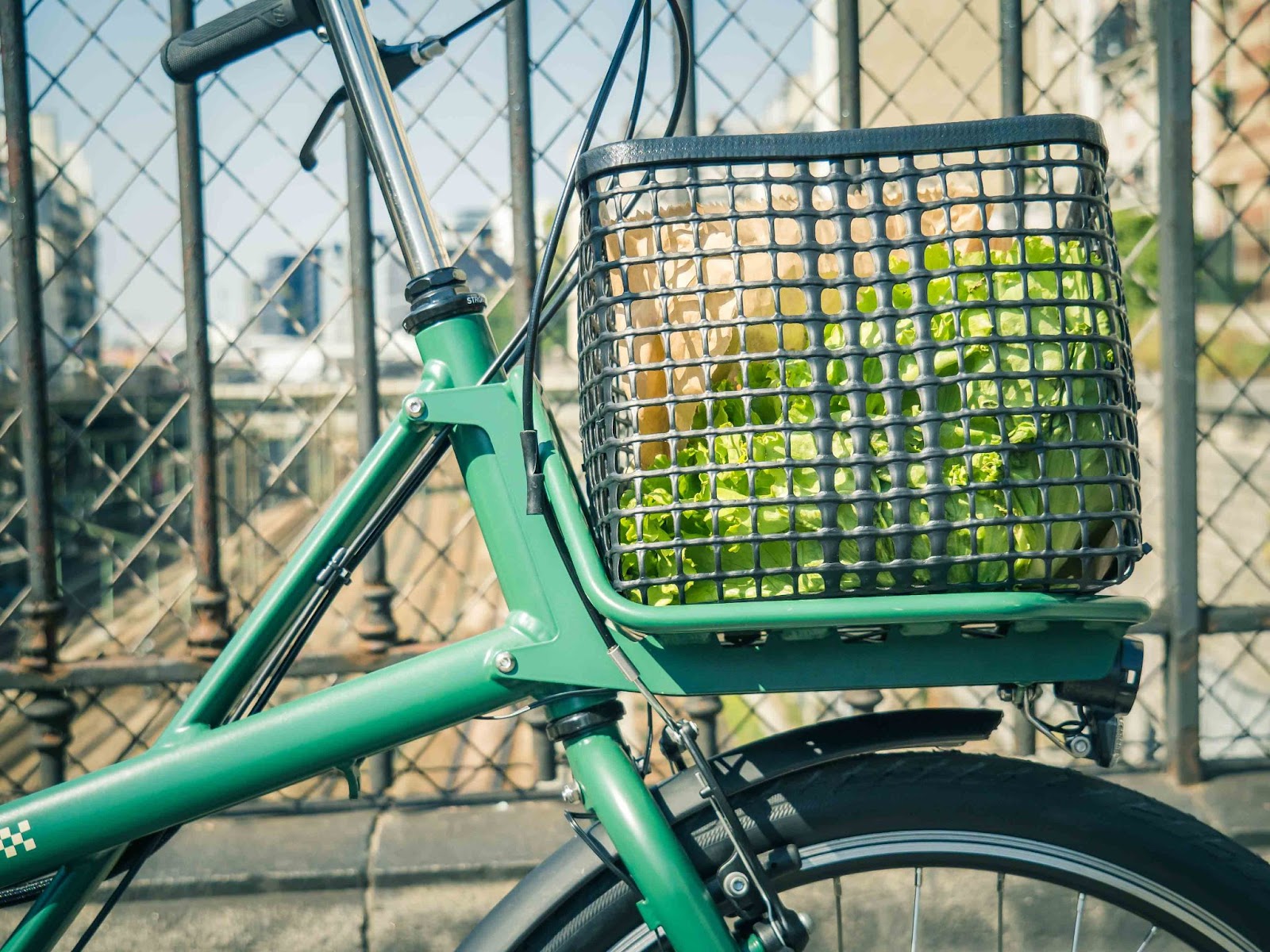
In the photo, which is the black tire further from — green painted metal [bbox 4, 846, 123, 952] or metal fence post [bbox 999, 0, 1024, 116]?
metal fence post [bbox 999, 0, 1024, 116]

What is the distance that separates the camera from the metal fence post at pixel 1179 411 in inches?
78.7

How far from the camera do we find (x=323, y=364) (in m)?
2.42

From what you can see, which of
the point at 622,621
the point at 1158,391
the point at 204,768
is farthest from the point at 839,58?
the point at 204,768

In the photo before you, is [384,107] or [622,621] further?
[384,107]

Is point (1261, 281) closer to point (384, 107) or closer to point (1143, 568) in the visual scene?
point (384, 107)

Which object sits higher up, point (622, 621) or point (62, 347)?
point (62, 347)

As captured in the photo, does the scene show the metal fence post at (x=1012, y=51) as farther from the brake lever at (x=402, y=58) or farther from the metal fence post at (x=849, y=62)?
the brake lever at (x=402, y=58)

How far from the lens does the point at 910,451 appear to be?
0.82m

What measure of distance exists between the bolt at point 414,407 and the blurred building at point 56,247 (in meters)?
1.40

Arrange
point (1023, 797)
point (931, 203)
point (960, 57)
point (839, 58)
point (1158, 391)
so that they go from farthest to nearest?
point (960, 57) → point (1158, 391) → point (839, 58) → point (1023, 797) → point (931, 203)

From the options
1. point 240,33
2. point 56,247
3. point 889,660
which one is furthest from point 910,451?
point 56,247

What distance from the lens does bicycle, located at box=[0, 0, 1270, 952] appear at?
0.81 m

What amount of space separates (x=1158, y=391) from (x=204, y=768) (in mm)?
1973

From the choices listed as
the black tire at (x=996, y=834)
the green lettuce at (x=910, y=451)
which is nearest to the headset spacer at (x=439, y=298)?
the green lettuce at (x=910, y=451)
